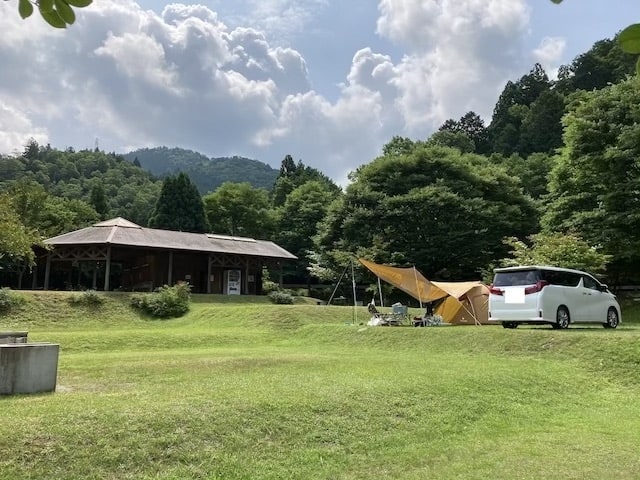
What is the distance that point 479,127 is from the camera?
2264 inches

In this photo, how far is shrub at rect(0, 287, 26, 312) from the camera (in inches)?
731

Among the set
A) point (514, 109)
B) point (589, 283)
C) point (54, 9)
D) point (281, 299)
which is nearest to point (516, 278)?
point (589, 283)

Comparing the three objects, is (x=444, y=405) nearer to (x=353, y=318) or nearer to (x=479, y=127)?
(x=353, y=318)

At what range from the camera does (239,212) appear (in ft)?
153

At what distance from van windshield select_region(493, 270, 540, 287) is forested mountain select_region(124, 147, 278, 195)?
85664 mm

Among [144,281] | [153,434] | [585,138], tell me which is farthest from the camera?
[144,281]

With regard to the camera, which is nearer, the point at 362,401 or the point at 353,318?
the point at 362,401

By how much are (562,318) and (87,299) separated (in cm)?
1731

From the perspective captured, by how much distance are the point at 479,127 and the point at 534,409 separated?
2148 inches

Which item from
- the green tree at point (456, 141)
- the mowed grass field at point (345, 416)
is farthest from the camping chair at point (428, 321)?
the green tree at point (456, 141)

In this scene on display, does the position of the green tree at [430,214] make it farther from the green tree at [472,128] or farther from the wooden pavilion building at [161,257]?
the green tree at [472,128]

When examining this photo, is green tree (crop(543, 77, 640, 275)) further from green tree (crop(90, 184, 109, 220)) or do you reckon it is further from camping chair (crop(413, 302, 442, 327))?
green tree (crop(90, 184, 109, 220))

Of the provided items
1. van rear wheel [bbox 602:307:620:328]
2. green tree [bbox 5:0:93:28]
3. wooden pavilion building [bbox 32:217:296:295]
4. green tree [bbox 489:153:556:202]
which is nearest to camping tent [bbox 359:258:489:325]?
van rear wheel [bbox 602:307:620:328]

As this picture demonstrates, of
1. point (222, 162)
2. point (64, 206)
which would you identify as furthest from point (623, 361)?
point (222, 162)
